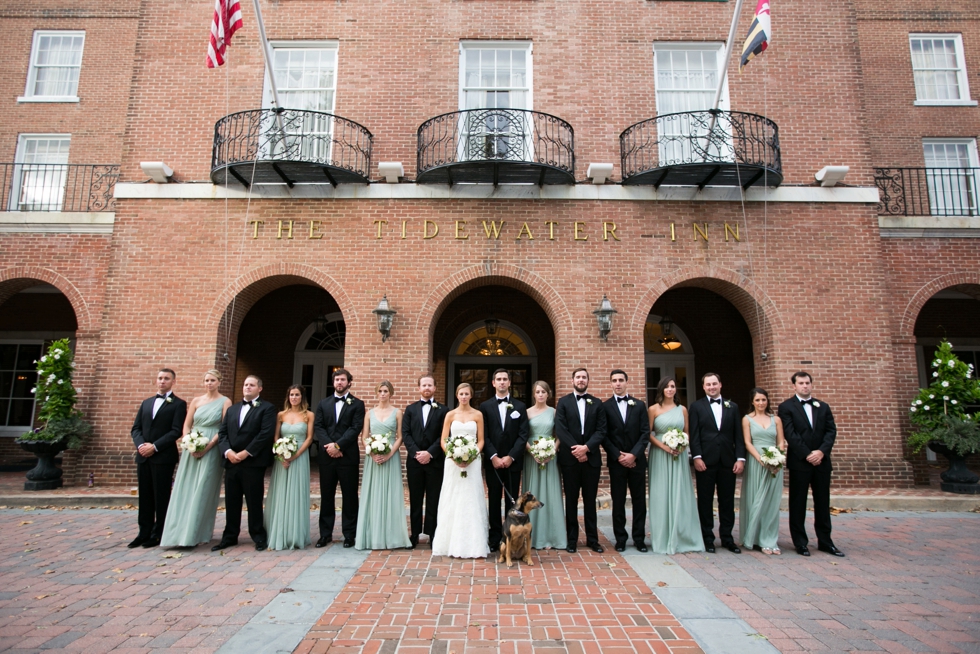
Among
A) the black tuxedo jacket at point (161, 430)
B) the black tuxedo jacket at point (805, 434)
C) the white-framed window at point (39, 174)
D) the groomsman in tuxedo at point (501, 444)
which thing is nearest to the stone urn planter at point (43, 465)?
the black tuxedo jacket at point (161, 430)

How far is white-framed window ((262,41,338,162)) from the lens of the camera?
35.8 feet

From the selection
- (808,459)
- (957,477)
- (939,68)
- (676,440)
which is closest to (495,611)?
(676,440)

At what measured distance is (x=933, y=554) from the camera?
6242mm

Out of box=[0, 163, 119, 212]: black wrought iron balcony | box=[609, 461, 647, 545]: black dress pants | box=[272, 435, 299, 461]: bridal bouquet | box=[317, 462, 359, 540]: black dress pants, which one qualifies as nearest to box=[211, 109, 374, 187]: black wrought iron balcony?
box=[0, 163, 119, 212]: black wrought iron balcony

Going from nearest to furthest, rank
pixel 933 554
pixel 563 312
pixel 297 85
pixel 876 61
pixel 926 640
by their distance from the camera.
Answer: pixel 926 640 < pixel 933 554 < pixel 563 312 < pixel 297 85 < pixel 876 61

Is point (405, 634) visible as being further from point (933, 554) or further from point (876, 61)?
point (876, 61)

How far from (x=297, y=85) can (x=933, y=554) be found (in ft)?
41.2

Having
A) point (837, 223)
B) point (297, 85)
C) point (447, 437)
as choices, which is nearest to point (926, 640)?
point (447, 437)

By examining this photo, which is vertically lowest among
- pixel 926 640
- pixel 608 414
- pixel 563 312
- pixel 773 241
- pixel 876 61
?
pixel 926 640

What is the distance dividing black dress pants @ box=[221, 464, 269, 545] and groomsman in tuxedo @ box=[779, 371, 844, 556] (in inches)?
238

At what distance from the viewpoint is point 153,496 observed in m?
6.59

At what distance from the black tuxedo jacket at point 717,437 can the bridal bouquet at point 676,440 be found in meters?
0.24

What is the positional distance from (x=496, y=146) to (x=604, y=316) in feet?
12.4

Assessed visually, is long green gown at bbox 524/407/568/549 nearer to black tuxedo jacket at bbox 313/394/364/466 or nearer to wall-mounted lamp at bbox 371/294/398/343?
black tuxedo jacket at bbox 313/394/364/466
